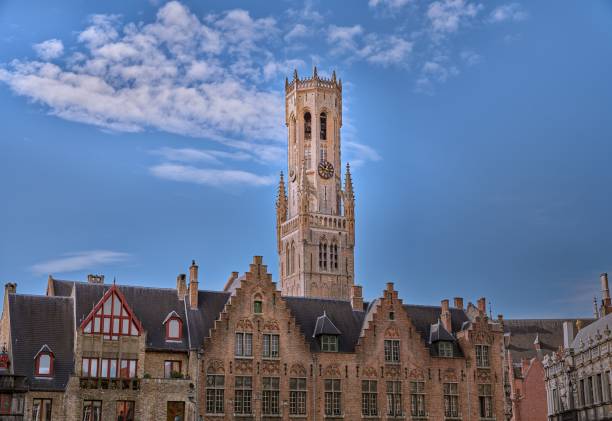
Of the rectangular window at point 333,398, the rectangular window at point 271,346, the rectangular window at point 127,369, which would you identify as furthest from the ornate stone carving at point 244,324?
the rectangular window at point 127,369

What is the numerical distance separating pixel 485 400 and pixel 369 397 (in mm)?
9125

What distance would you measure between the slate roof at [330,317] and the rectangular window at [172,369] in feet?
30.9

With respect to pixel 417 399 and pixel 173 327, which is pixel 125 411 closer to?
pixel 173 327

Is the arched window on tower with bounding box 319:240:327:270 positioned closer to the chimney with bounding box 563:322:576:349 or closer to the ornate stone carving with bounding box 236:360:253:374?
the chimney with bounding box 563:322:576:349

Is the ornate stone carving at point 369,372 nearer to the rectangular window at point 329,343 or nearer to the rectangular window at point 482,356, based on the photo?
the rectangular window at point 329,343

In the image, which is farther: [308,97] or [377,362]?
[308,97]

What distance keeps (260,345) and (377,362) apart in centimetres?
878

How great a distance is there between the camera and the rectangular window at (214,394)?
6185 centimetres

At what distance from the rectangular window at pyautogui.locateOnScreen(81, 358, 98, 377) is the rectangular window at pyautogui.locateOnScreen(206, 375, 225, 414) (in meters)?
7.39

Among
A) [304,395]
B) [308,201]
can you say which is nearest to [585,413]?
[304,395]

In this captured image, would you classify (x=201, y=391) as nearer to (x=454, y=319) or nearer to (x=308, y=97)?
(x=454, y=319)

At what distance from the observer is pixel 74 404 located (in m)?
57.9

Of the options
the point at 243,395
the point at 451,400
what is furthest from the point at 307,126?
the point at 243,395

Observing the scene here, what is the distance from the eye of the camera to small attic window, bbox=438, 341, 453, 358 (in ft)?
225
